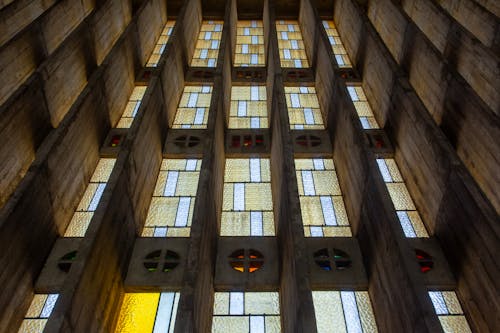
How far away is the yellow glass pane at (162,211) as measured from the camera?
10.9 meters

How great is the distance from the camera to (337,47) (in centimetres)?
1897

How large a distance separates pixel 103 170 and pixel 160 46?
31.3ft

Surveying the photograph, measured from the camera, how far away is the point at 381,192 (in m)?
8.64

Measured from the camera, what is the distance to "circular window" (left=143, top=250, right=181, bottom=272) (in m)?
9.54

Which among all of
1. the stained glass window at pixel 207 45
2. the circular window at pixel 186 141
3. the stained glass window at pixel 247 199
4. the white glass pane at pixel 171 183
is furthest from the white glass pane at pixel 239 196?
the stained glass window at pixel 207 45

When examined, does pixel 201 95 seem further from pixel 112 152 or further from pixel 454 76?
pixel 454 76

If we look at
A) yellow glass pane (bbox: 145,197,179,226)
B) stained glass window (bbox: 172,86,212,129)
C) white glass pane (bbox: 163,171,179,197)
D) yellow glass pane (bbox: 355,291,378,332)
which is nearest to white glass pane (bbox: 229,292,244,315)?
yellow glass pane (bbox: 145,197,179,226)

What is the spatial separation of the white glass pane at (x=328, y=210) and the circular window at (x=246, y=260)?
7.43 ft

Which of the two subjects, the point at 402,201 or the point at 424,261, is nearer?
the point at 424,261

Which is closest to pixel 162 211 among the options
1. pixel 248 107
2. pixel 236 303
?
pixel 236 303

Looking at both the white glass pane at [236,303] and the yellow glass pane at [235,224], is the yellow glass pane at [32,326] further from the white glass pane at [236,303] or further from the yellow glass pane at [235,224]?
the yellow glass pane at [235,224]

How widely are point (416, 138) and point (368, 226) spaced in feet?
10.2

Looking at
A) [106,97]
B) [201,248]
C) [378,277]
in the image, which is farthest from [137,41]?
[378,277]

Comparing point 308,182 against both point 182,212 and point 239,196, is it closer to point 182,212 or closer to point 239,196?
point 239,196
